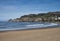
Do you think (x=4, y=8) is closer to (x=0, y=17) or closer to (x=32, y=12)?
(x=0, y=17)

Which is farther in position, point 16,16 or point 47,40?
point 16,16

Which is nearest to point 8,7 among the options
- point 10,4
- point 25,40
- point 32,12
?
point 10,4

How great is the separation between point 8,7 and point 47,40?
1534mm

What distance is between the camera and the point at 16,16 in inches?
148

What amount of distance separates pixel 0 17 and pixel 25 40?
1183mm

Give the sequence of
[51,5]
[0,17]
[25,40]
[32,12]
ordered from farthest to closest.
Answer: [51,5], [32,12], [0,17], [25,40]

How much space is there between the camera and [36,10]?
13.6 ft

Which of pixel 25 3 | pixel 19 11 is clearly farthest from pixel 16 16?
pixel 25 3

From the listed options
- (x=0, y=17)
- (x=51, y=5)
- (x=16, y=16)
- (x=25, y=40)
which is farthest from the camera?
(x=51, y=5)

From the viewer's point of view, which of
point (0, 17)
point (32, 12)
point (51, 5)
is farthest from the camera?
point (51, 5)

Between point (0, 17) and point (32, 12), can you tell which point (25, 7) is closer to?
point (32, 12)

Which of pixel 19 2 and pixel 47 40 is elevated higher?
pixel 19 2

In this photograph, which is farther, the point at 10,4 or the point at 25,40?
the point at 10,4

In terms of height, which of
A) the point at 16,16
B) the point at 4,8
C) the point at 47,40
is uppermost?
the point at 4,8
